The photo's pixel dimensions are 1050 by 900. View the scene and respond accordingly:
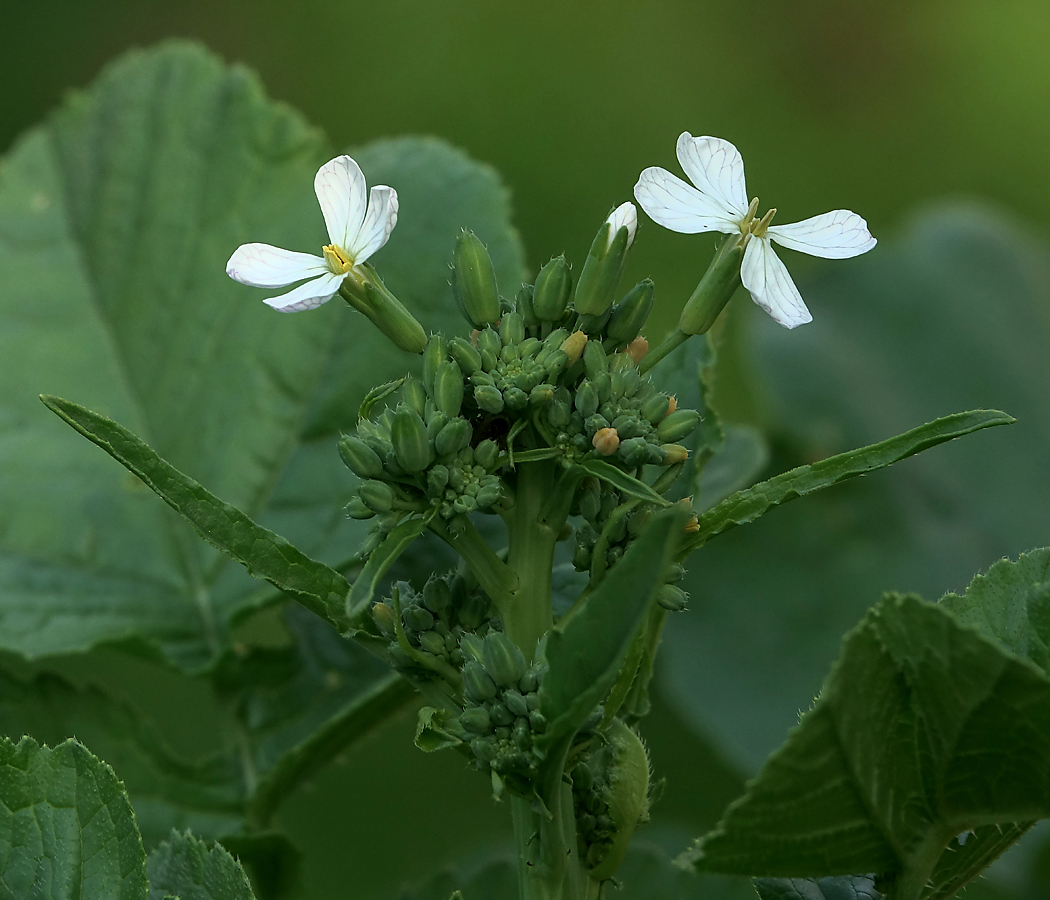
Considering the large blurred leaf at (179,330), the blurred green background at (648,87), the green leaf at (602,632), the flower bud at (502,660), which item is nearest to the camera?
the green leaf at (602,632)

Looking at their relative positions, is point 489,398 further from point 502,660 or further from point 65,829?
point 65,829

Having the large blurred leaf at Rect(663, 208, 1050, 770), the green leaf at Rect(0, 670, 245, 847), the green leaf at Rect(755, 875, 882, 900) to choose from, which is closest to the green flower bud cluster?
the green leaf at Rect(755, 875, 882, 900)

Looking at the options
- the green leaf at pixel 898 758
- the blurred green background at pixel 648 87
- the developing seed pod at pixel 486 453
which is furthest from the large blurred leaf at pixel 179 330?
the blurred green background at pixel 648 87

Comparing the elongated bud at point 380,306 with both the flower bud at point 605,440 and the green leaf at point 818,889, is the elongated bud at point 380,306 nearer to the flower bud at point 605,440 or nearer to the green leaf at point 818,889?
the flower bud at point 605,440

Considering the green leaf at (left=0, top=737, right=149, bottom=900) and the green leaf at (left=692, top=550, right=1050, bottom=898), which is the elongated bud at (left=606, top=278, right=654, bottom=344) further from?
the green leaf at (left=0, top=737, right=149, bottom=900)

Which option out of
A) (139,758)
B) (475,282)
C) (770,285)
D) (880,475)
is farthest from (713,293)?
(880,475)
